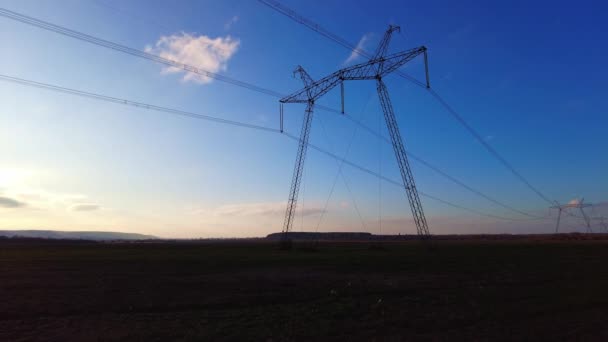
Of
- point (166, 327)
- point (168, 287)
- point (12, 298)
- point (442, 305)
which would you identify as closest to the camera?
point (166, 327)

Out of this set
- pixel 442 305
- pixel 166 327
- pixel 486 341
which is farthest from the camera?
pixel 442 305

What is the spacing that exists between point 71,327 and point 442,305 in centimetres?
1533

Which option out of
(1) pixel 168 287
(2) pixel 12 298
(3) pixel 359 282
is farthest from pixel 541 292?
(2) pixel 12 298

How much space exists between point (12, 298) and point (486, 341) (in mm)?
22108

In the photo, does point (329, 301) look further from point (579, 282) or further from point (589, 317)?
point (579, 282)

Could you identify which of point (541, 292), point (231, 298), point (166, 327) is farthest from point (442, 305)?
point (166, 327)

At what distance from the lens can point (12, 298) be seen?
2120 centimetres

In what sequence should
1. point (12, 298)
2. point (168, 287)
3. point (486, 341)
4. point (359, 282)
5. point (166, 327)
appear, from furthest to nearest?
point (359, 282)
point (168, 287)
point (12, 298)
point (166, 327)
point (486, 341)

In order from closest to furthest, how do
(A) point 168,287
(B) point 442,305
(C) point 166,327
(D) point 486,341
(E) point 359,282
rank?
(D) point 486,341 → (C) point 166,327 → (B) point 442,305 → (A) point 168,287 → (E) point 359,282

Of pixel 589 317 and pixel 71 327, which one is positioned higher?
pixel 589 317

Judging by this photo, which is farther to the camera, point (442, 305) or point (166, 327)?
point (442, 305)

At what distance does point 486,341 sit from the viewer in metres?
12.8

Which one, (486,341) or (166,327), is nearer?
(486,341)

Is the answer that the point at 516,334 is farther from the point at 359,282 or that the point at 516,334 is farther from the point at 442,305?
the point at 359,282
